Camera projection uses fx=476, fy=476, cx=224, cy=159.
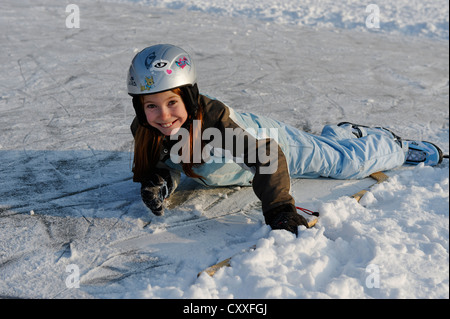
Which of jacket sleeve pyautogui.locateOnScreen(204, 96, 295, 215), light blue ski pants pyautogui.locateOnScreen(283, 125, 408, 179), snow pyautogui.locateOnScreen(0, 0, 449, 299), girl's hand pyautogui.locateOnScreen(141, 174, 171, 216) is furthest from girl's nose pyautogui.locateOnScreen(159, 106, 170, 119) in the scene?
light blue ski pants pyautogui.locateOnScreen(283, 125, 408, 179)

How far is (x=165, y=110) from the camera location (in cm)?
253

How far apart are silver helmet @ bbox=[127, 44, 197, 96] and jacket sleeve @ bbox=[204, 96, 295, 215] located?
8.4 inches

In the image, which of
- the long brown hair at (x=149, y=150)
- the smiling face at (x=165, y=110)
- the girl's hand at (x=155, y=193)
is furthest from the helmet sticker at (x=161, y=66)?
the girl's hand at (x=155, y=193)

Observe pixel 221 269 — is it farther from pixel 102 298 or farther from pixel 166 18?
pixel 166 18

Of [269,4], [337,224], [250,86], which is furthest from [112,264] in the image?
[269,4]

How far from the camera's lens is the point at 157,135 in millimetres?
2738

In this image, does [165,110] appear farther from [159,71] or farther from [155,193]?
[155,193]

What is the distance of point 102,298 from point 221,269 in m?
0.56

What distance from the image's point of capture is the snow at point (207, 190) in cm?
220

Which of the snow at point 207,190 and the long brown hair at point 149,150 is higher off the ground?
the long brown hair at point 149,150

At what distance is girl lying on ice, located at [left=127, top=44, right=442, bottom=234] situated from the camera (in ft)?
8.25

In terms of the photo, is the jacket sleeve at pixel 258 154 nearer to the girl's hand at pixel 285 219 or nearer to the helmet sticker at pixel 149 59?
the girl's hand at pixel 285 219

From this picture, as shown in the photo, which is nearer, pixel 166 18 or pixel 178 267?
pixel 178 267

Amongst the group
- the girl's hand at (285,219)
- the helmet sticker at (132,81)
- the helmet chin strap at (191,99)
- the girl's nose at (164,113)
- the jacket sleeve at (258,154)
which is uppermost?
the helmet sticker at (132,81)
